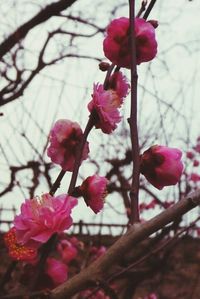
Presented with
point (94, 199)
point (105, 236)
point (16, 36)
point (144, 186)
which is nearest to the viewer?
point (94, 199)

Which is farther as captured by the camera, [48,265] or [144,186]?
[144,186]

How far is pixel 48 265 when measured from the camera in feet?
3.14

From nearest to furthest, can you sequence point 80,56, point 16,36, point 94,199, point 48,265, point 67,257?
point 94,199 < point 48,265 < point 67,257 < point 16,36 < point 80,56

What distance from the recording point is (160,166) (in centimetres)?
80

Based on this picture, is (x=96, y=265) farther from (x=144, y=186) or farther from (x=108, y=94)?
(x=144, y=186)

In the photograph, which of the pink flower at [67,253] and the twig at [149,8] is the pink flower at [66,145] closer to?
the twig at [149,8]

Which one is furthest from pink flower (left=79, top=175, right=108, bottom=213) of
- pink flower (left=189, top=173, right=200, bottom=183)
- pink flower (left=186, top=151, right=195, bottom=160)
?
pink flower (left=186, top=151, right=195, bottom=160)

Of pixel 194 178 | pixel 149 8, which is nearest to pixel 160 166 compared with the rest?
pixel 149 8

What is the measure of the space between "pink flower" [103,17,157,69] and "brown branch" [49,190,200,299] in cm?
38

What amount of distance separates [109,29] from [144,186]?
4623 millimetres

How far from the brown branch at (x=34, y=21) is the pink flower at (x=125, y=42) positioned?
10.6 feet

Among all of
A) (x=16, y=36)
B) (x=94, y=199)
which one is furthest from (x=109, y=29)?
(x=16, y=36)

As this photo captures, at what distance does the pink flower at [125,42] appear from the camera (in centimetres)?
90

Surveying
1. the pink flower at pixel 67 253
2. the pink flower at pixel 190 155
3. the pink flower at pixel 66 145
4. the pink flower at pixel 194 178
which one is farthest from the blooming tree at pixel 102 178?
the pink flower at pixel 190 155
